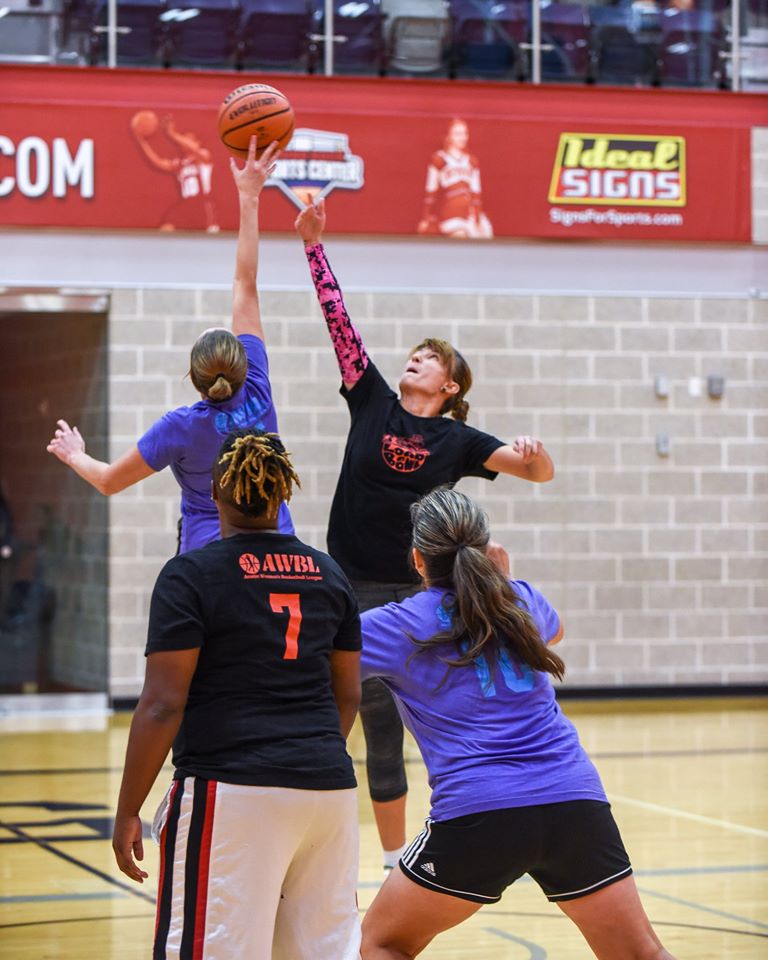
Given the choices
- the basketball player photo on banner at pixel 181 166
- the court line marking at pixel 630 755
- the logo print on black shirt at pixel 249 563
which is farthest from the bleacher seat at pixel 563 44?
the logo print on black shirt at pixel 249 563

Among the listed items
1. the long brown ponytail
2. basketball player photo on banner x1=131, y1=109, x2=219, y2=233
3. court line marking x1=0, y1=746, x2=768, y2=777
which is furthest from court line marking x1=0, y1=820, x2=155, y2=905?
basketball player photo on banner x1=131, y1=109, x2=219, y2=233

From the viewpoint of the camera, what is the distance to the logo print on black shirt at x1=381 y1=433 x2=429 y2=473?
5211 millimetres

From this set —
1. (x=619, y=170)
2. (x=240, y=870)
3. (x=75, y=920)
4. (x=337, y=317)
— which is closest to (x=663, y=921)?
(x=75, y=920)

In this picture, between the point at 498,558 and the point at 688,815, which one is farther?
the point at 688,815

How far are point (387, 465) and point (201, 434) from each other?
1.03 metres

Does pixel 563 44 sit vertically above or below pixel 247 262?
above

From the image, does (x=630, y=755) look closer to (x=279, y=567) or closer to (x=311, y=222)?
(x=311, y=222)

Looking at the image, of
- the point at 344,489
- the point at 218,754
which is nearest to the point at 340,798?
the point at 218,754

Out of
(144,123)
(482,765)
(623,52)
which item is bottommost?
(482,765)

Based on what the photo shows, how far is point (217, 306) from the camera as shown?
1115 cm

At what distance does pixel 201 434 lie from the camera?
170 inches

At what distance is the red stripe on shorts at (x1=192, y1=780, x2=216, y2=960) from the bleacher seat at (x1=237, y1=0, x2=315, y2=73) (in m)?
9.15

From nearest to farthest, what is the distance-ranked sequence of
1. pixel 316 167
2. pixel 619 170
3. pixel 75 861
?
pixel 75 861 < pixel 316 167 < pixel 619 170

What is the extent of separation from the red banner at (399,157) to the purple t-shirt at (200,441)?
275 inches
